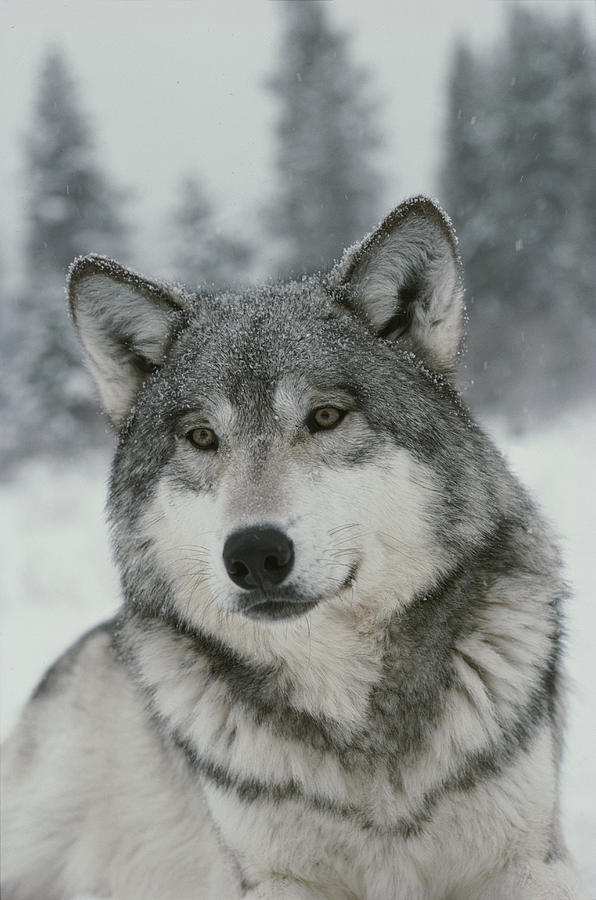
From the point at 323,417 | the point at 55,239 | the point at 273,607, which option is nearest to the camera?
the point at 273,607

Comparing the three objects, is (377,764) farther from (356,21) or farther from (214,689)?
(356,21)

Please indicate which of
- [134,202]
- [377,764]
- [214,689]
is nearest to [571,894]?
[377,764]

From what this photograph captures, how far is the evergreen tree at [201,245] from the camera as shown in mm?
21234

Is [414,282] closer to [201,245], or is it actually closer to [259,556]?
[259,556]

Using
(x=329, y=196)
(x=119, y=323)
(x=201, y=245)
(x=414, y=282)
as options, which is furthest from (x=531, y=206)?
(x=119, y=323)

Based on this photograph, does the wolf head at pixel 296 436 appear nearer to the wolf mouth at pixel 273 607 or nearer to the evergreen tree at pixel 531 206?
the wolf mouth at pixel 273 607

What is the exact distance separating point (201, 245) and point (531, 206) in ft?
26.7

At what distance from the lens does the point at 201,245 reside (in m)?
21.3

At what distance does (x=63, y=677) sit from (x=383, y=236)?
274 cm

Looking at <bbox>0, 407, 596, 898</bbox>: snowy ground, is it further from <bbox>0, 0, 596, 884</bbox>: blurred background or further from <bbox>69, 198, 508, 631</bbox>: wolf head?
<bbox>0, 0, 596, 884</bbox>: blurred background

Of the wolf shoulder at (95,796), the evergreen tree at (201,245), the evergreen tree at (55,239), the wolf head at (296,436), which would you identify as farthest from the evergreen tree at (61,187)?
the wolf head at (296,436)

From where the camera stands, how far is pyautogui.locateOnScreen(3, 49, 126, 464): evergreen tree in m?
20.0

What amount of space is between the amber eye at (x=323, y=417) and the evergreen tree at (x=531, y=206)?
1811 centimetres

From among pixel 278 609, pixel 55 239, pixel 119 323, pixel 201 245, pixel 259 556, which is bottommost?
pixel 278 609
